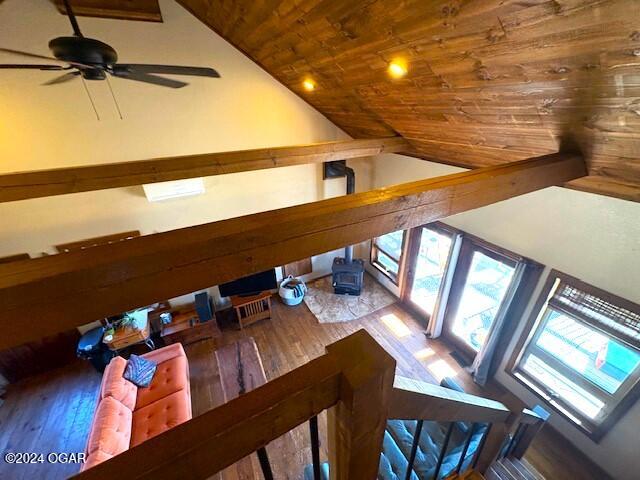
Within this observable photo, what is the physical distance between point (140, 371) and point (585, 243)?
5.28m

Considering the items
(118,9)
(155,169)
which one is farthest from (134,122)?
(155,169)

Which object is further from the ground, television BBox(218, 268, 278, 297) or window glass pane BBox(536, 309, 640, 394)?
window glass pane BBox(536, 309, 640, 394)

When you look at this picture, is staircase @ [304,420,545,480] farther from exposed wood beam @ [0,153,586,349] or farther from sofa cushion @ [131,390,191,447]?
exposed wood beam @ [0,153,586,349]

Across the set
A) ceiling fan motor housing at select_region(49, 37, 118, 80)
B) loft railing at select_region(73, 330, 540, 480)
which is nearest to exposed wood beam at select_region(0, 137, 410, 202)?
ceiling fan motor housing at select_region(49, 37, 118, 80)

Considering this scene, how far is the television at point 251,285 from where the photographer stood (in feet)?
16.2

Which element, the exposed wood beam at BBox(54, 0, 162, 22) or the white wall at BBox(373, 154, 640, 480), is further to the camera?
the exposed wood beam at BBox(54, 0, 162, 22)

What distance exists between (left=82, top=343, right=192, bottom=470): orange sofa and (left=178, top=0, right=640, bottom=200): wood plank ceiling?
396 centimetres

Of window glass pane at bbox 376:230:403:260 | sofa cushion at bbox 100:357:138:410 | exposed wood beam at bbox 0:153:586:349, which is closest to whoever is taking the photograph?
exposed wood beam at bbox 0:153:586:349

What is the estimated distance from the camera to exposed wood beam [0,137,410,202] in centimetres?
234

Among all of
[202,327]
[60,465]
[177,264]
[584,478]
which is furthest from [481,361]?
[60,465]

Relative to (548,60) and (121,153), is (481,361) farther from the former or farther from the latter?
(121,153)

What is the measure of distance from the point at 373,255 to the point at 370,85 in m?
3.86

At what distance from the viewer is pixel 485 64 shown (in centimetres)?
170

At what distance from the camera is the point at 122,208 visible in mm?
4039
